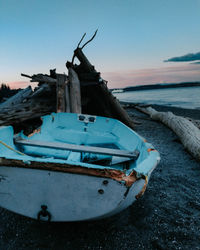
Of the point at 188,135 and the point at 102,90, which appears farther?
the point at 102,90

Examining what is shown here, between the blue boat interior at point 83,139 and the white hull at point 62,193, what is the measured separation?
724 mm

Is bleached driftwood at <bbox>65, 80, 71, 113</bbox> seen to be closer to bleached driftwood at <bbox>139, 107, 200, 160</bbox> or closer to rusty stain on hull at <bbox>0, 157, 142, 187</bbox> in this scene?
bleached driftwood at <bbox>139, 107, 200, 160</bbox>

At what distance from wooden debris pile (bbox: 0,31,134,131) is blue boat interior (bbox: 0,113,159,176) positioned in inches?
65.2

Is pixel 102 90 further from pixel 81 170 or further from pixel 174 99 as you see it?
pixel 174 99

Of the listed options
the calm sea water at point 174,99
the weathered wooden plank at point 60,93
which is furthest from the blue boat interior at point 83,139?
the calm sea water at point 174,99

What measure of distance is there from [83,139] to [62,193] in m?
2.53

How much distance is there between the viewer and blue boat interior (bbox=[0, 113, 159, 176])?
2822 millimetres

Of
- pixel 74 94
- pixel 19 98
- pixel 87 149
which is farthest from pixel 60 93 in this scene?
pixel 87 149

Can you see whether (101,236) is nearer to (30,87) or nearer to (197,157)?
(197,157)

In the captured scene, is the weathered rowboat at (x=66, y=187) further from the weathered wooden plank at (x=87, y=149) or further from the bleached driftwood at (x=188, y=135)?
the bleached driftwood at (x=188, y=135)

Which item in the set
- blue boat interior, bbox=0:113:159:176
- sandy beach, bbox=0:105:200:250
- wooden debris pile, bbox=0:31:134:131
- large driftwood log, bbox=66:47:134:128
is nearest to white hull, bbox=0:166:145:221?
sandy beach, bbox=0:105:200:250

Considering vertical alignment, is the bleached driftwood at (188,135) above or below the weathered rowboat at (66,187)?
below

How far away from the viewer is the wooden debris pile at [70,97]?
6199 millimetres

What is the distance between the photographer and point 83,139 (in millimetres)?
4172
